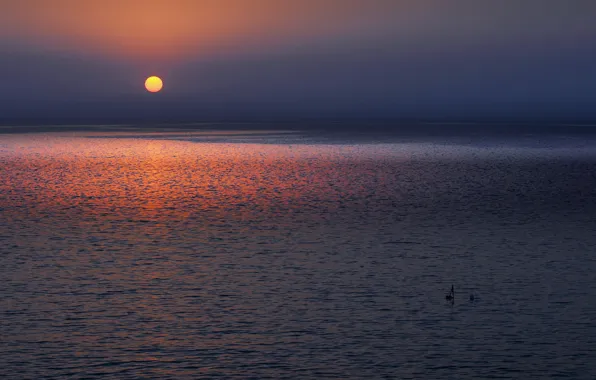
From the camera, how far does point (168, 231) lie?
4572cm

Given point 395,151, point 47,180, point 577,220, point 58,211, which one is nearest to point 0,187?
point 47,180

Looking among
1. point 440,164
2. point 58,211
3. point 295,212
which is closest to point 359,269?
point 295,212

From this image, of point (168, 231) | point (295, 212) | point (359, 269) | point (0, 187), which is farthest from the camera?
point (0, 187)

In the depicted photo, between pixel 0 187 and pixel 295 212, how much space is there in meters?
26.6

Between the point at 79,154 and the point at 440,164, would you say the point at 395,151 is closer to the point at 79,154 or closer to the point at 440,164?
the point at 440,164

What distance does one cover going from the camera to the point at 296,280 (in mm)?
33281

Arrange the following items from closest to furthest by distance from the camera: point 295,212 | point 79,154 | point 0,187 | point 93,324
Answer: point 93,324
point 295,212
point 0,187
point 79,154

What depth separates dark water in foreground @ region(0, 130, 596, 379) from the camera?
23.9 metres

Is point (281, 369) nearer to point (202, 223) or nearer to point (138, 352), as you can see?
point (138, 352)

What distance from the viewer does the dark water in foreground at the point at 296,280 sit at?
23938 mm

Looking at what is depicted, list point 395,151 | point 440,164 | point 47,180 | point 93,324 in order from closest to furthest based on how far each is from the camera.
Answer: point 93,324 → point 47,180 → point 440,164 → point 395,151

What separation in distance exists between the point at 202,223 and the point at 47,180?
31377 millimetres

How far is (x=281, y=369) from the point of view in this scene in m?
23.1

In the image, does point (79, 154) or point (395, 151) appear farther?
point (395, 151)
